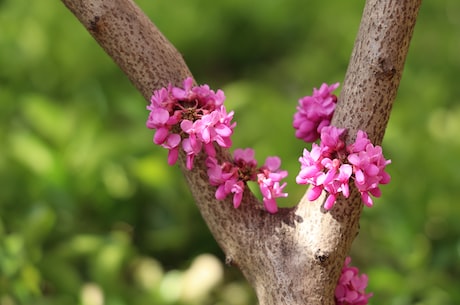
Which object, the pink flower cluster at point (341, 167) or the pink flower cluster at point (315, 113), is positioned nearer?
the pink flower cluster at point (341, 167)

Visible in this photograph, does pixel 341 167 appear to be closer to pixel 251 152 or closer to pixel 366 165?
pixel 366 165

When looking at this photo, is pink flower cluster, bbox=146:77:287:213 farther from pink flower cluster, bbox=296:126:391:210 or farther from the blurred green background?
the blurred green background

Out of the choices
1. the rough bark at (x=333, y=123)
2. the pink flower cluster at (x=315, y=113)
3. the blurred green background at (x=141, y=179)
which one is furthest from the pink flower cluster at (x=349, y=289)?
the blurred green background at (x=141, y=179)

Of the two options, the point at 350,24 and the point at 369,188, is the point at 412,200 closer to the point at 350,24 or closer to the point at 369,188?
the point at 350,24

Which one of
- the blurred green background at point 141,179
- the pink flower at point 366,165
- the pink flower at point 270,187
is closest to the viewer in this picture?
the pink flower at point 366,165

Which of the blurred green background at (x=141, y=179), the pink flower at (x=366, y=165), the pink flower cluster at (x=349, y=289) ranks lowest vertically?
the pink flower cluster at (x=349, y=289)

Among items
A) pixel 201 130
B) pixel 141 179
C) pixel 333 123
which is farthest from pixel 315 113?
pixel 141 179

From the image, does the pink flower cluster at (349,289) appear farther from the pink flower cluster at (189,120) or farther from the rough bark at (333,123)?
the pink flower cluster at (189,120)
